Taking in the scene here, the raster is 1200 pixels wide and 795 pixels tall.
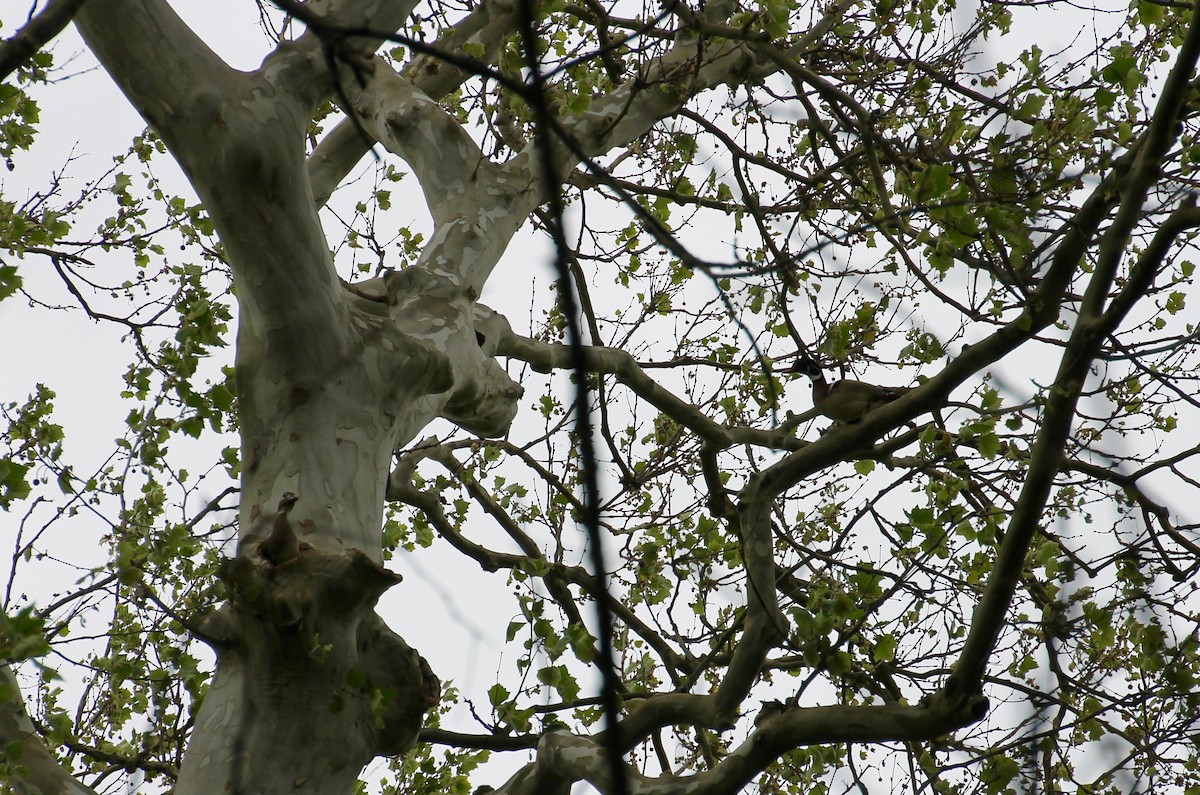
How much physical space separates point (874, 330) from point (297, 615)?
11.6ft

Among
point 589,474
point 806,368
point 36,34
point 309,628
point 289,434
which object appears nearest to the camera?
point 589,474

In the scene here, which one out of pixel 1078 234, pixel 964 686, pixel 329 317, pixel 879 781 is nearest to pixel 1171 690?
pixel 964 686

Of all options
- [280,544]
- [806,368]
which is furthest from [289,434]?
[806,368]

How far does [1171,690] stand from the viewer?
342 centimetres

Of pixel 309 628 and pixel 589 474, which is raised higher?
pixel 309 628

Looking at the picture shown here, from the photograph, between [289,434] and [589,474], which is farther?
[289,434]

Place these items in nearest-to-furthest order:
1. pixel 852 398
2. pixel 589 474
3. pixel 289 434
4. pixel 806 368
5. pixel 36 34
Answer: pixel 589 474, pixel 36 34, pixel 289 434, pixel 852 398, pixel 806 368

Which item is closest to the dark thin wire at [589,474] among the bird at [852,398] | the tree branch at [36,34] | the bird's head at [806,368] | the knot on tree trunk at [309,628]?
the tree branch at [36,34]

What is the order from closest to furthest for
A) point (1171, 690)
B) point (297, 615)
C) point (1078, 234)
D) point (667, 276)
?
1. point (297, 615)
2. point (1078, 234)
3. point (1171, 690)
4. point (667, 276)

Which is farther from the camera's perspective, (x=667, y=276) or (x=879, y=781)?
(x=667, y=276)

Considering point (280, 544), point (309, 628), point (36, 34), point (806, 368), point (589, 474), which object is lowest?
point (589, 474)

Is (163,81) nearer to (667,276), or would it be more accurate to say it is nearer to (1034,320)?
(1034,320)

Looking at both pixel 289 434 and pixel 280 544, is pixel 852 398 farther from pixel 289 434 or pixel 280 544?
pixel 280 544

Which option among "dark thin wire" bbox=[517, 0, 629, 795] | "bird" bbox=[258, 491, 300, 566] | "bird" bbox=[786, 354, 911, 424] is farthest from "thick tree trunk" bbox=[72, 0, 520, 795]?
"dark thin wire" bbox=[517, 0, 629, 795]
